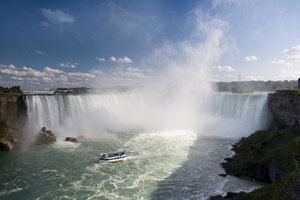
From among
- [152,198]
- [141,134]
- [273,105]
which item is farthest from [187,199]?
[273,105]

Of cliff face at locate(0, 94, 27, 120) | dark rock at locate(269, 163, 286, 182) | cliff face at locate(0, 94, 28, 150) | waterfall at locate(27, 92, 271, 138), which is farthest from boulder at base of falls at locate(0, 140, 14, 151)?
dark rock at locate(269, 163, 286, 182)

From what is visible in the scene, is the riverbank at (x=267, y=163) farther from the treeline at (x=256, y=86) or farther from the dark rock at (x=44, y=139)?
the treeline at (x=256, y=86)

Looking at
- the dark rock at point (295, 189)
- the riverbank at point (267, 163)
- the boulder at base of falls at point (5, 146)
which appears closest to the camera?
the dark rock at point (295, 189)

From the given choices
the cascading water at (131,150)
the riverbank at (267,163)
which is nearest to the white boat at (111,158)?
the cascading water at (131,150)

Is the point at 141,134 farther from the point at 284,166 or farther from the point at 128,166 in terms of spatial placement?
the point at 284,166

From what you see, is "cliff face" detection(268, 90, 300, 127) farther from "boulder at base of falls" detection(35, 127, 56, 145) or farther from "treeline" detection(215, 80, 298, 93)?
"treeline" detection(215, 80, 298, 93)

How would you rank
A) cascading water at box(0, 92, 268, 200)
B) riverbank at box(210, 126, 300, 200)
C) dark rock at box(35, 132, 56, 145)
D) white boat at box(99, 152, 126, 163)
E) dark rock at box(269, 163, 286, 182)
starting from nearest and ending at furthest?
1. riverbank at box(210, 126, 300, 200)
2. dark rock at box(269, 163, 286, 182)
3. cascading water at box(0, 92, 268, 200)
4. white boat at box(99, 152, 126, 163)
5. dark rock at box(35, 132, 56, 145)
